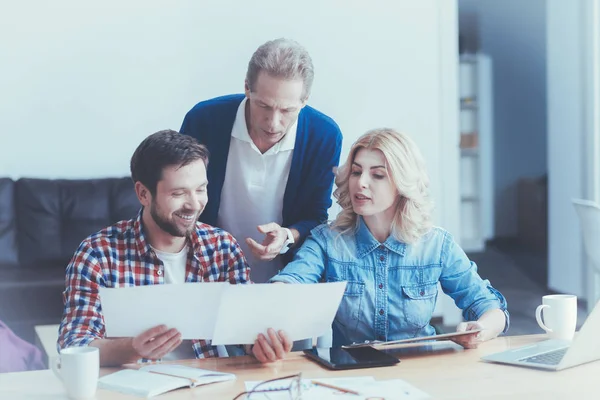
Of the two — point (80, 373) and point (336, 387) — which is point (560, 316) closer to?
point (336, 387)

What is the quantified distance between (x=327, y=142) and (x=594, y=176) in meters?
2.54

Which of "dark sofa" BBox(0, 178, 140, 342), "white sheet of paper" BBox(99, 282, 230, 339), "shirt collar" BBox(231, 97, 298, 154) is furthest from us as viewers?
"dark sofa" BBox(0, 178, 140, 342)

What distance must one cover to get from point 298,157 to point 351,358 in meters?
0.85

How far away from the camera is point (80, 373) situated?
1274 mm

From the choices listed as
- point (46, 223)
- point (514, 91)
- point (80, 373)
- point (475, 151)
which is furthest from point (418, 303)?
point (475, 151)

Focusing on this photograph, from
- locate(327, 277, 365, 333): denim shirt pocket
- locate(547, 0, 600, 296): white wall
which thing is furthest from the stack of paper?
locate(547, 0, 600, 296): white wall

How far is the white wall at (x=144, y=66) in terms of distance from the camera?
9.43ft

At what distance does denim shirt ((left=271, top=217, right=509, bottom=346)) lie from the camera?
1.88m

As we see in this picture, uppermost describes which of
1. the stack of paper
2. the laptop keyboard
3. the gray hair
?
the gray hair

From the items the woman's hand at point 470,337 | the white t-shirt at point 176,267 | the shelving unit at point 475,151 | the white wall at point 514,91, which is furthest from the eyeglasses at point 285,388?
the shelving unit at point 475,151

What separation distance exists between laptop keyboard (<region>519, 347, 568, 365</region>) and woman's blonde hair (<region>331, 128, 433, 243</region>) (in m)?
0.46

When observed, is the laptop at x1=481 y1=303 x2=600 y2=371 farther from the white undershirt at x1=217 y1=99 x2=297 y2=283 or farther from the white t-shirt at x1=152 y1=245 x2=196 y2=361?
the white undershirt at x1=217 y1=99 x2=297 y2=283

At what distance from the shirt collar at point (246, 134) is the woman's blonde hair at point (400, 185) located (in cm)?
30

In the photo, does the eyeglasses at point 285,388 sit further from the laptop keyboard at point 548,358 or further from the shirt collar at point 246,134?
the shirt collar at point 246,134
